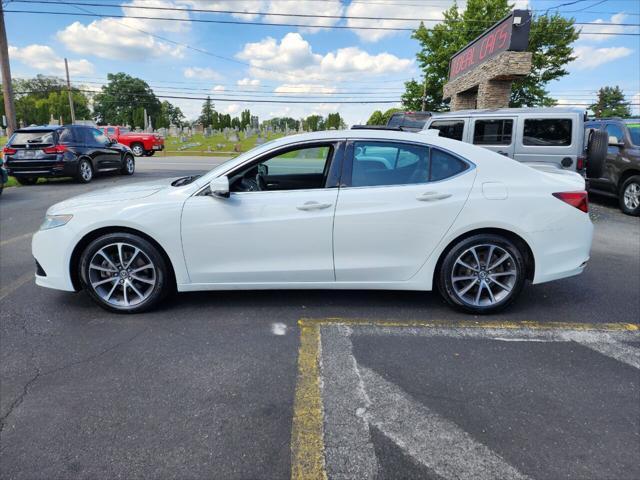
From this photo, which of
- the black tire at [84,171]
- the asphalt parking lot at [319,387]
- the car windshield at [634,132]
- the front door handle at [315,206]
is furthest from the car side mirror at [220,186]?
the black tire at [84,171]

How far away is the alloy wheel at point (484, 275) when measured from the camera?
3.41m

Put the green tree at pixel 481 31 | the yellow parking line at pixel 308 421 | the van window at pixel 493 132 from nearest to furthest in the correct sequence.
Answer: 1. the yellow parking line at pixel 308 421
2. the van window at pixel 493 132
3. the green tree at pixel 481 31

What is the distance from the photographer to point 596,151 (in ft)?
23.3

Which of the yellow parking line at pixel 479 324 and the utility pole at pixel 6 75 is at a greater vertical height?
the utility pole at pixel 6 75

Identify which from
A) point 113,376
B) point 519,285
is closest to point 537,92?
point 519,285

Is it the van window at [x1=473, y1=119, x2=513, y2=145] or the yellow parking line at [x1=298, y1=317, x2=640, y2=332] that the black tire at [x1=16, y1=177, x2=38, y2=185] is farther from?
the yellow parking line at [x1=298, y1=317, x2=640, y2=332]

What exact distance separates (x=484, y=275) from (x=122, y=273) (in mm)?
3018

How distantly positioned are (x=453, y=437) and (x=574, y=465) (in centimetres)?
53

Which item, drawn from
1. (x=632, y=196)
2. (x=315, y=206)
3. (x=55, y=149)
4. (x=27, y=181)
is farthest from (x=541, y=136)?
(x=27, y=181)

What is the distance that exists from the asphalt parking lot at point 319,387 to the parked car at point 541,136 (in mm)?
4070

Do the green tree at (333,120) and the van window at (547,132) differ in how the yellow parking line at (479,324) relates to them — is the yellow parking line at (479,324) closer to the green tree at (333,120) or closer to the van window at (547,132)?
the van window at (547,132)

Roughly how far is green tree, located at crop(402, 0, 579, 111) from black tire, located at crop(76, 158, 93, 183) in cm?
2973

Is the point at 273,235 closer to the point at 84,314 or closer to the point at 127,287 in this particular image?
the point at 127,287

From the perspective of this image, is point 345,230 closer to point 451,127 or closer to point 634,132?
point 451,127
